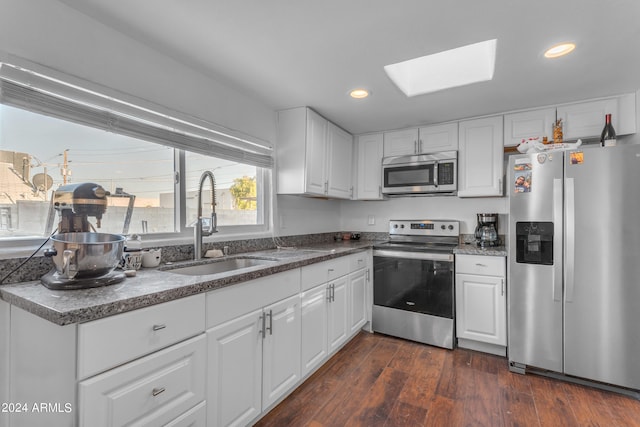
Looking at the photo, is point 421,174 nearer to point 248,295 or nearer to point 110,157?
point 248,295

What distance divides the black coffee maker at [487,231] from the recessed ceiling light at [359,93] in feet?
5.50

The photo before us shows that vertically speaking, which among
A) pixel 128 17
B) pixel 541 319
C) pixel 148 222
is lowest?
pixel 541 319

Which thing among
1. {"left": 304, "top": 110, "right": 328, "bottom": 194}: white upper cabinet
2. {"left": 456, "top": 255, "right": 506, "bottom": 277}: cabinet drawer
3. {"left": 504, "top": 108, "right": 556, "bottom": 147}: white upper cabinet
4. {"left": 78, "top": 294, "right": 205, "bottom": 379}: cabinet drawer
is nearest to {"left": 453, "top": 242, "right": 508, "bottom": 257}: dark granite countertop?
{"left": 456, "top": 255, "right": 506, "bottom": 277}: cabinet drawer

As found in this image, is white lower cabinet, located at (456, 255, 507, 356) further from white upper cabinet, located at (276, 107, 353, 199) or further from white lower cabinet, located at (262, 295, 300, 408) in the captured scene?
white lower cabinet, located at (262, 295, 300, 408)

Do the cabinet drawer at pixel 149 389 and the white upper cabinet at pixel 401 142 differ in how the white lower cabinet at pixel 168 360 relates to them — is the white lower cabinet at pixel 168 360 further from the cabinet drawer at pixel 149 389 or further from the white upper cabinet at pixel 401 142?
the white upper cabinet at pixel 401 142

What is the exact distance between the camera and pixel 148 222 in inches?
72.3

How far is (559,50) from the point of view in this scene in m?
1.74

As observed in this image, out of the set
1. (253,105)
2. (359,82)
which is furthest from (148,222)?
(359,82)

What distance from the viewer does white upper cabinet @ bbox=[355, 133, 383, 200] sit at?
11.1ft

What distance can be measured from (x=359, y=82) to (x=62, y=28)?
166 cm

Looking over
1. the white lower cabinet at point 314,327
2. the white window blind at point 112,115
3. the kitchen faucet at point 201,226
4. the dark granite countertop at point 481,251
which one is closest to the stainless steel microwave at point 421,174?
the dark granite countertop at point 481,251

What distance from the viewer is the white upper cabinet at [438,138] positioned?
9.82 feet

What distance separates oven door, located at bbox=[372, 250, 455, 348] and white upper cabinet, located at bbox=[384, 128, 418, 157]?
43.4 inches

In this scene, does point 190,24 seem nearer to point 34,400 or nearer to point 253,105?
point 253,105
